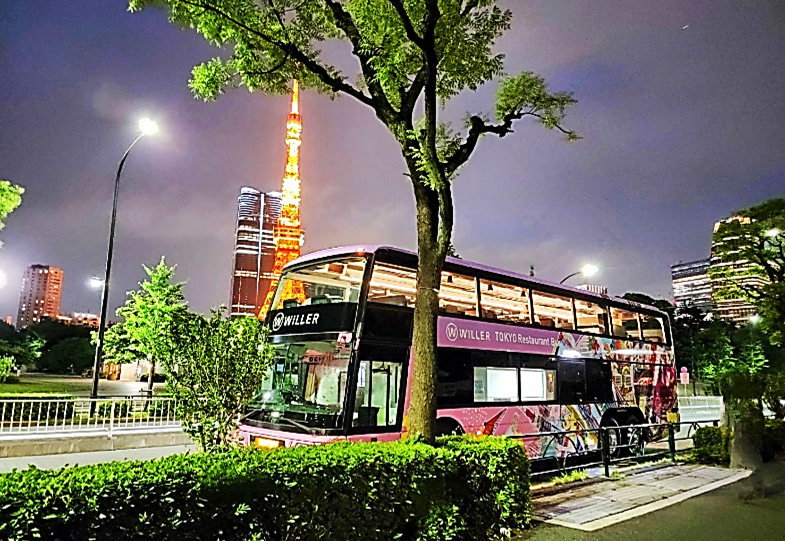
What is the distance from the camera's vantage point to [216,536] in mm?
4484

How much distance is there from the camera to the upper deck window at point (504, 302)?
1143 centimetres

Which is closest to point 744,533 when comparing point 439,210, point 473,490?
point 473,490

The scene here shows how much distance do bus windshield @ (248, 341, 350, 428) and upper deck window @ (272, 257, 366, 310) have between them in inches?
32.6

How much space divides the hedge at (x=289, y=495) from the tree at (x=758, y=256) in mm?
19497

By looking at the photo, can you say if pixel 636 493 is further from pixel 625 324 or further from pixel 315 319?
pixel 625 324

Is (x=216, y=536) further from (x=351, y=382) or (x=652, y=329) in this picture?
(x=652, y=329)

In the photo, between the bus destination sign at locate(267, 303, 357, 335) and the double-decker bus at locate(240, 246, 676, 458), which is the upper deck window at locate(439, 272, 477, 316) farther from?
the bus destination sign at locate(267, 303, 357, 335)

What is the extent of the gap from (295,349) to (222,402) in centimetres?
340

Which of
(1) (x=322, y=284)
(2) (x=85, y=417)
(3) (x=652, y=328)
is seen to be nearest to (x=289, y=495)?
(1) (x=322, y=284)

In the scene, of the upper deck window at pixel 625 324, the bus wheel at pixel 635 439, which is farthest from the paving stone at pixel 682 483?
the upper deck window at pixel 625 324

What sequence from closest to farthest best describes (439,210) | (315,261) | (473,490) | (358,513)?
1. (358,513)
2. (473,490)
3. (439,210)
4. (315,261)

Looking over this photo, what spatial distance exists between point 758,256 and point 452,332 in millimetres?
17772

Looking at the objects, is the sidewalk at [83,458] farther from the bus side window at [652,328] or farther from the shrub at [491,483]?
the bus side window at [652,328]

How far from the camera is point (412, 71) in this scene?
343 inches
